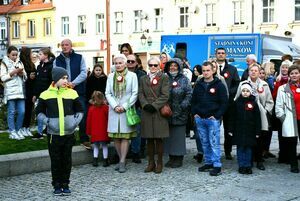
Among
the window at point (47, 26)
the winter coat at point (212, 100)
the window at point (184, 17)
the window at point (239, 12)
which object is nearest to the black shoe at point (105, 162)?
the winter coat at point (212, 100)

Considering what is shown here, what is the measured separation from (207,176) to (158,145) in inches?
38.2

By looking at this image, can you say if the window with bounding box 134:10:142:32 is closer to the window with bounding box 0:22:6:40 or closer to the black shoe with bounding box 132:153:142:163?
the window with bounding box 0:22:6:40

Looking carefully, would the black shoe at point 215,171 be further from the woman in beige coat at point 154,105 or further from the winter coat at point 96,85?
the winter coat at point 96,85

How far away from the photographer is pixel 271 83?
10773 millimetres

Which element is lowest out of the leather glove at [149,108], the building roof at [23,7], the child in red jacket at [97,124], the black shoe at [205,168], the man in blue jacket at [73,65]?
the black shoe at [205,168]

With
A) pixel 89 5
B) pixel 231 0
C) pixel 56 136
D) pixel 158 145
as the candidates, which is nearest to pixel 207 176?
pixel 158 145

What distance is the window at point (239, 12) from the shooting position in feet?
125

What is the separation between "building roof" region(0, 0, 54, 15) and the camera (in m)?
51.3

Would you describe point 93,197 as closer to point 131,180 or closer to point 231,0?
point 131,180

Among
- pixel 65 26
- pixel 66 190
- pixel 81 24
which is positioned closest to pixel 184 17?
pixel 81 24

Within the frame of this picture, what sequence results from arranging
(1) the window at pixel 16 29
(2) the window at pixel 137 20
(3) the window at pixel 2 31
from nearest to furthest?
(2) the window at pixel 137 20 → (1) the window at pixel 16 29 → (3) the window at pixel 2 31

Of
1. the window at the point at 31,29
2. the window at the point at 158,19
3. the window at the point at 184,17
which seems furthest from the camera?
the window at the point at 31,29

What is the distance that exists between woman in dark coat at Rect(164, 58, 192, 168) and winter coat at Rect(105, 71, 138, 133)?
0.62 meters

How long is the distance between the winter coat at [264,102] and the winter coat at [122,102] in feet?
5.44
